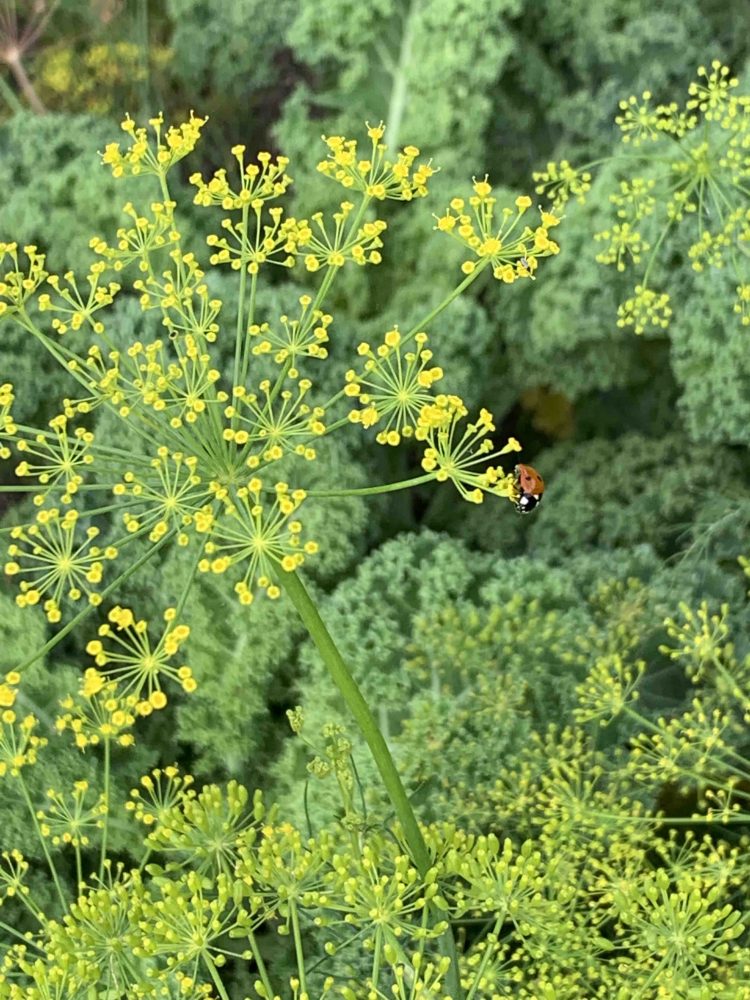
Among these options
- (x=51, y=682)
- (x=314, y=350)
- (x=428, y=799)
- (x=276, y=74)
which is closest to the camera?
(x=314, y=350)

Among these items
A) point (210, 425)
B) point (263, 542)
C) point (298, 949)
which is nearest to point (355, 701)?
point (263, 542)

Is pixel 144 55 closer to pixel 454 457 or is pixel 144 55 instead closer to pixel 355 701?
pixel 454 457

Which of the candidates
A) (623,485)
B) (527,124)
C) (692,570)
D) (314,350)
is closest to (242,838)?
(314,350)

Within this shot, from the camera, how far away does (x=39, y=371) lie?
373 cm

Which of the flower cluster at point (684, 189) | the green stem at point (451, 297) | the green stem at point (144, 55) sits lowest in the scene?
the green stem at point (451, 297)

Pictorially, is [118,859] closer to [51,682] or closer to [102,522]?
[51,682]

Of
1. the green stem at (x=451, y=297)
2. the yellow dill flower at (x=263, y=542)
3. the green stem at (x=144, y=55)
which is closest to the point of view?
the yellow dill flower at (x=263, y=542)

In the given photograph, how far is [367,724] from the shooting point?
2.05 meters

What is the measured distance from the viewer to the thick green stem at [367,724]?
1.96 meters

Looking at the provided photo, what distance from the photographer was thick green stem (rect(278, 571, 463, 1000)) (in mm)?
1960

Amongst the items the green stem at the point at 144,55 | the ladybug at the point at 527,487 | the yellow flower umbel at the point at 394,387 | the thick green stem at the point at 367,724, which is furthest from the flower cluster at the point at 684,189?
the green stem at the point at 144,55

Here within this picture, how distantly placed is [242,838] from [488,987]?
0.76 meters

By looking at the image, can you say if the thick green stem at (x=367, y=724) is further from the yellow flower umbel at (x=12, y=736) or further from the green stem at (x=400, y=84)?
the green stem at (x=400, y=84)

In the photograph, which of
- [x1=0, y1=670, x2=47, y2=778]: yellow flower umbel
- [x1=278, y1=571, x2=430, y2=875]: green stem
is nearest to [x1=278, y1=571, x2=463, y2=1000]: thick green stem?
[x1=278, y1=571, x2=430, y2=875]: green stem
